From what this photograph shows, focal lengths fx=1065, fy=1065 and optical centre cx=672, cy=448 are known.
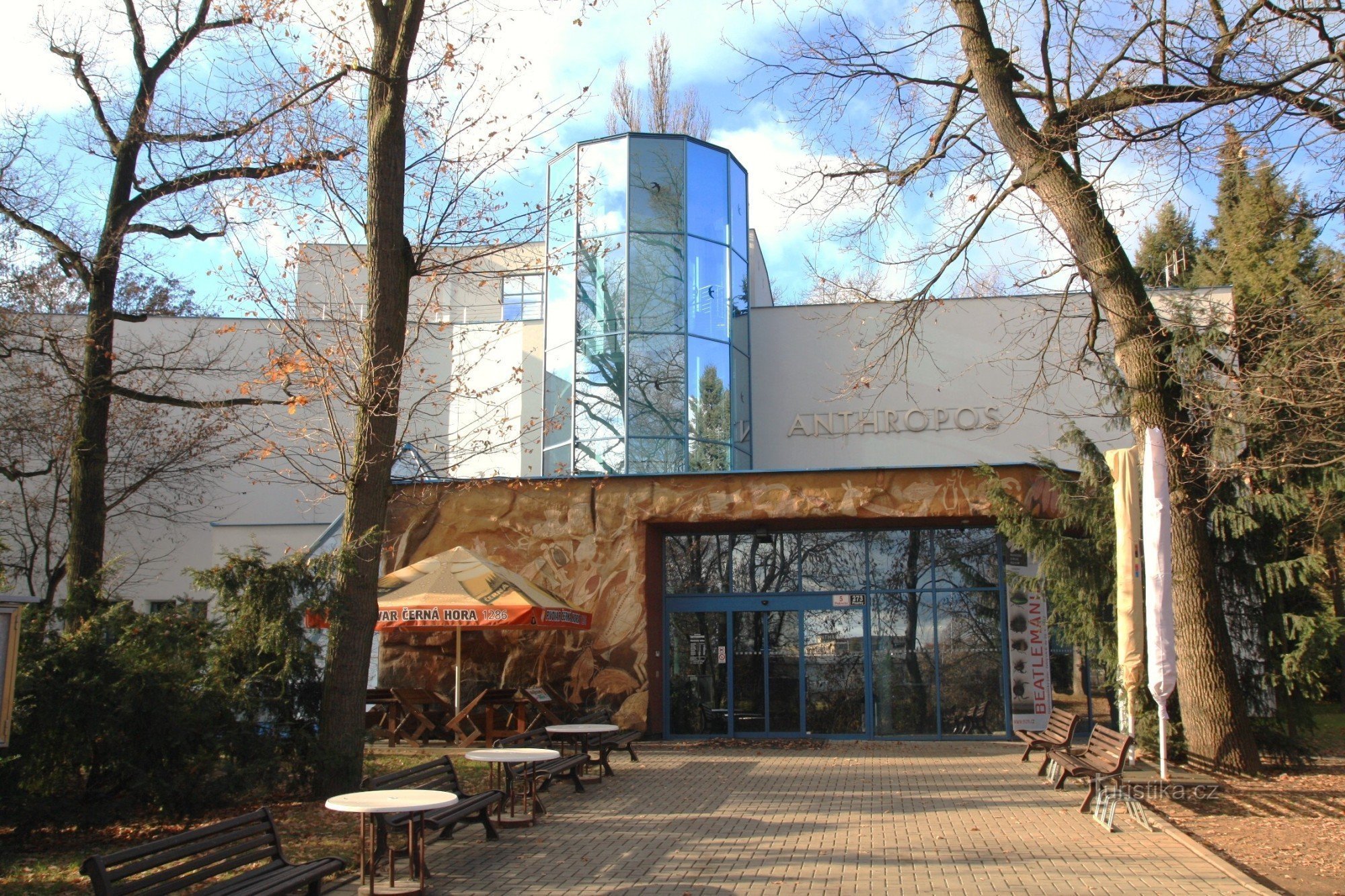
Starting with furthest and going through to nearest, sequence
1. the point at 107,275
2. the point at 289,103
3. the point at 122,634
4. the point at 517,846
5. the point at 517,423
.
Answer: the point at 517,423, the point at 107,275, the point at 289,103, the point at 122,634, the point at 517,846

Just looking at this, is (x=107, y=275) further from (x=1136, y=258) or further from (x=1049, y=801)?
(x=1136, y=258)

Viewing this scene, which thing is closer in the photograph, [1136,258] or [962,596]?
[962,596]

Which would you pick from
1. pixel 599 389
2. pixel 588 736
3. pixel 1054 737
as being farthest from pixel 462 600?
pixel 599 389

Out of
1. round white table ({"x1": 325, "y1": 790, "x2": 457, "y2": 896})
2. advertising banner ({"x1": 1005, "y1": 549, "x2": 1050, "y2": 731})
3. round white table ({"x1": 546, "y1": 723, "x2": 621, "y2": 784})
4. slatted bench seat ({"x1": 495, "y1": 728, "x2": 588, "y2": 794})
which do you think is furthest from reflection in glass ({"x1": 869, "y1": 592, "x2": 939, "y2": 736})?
round white table ({"x1": 325, "y1": 790, "x2": 457, "y2": 896})

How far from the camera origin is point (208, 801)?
9.58 meters

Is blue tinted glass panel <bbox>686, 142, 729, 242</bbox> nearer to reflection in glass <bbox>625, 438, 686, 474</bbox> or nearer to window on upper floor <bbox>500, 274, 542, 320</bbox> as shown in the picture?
reflection in glass <bbox>625, 438, 686, 474</bbox>

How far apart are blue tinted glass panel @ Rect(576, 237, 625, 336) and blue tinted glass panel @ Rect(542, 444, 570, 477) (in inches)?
102

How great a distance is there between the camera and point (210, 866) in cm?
608

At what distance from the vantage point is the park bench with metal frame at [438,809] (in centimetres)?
762

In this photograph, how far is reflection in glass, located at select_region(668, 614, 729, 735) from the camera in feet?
59.1

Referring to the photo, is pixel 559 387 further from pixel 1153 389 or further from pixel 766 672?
pixel 1153 389

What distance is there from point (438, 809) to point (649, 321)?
1598 centimetres

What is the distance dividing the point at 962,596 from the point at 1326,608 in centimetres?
560

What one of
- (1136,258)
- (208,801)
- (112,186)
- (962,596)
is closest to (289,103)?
(112,186)
